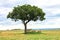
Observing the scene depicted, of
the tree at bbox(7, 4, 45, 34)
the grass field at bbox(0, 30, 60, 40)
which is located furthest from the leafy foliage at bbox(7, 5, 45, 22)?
the grass field at bbox(0, 30, 60, 40)

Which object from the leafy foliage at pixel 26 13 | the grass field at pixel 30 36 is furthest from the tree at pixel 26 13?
the grass field at pixel 30 36

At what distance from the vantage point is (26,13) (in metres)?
77.8

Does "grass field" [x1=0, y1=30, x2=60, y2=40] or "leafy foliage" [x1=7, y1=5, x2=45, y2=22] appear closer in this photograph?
"grass field" [x1=0, y1=30, x2=60, y2=40]

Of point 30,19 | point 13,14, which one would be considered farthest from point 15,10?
point 30,19

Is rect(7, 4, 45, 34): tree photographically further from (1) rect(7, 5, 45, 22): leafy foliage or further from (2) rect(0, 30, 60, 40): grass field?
(2) rect(0, 30, 60, 40): grass field

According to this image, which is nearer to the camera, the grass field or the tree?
the grass field

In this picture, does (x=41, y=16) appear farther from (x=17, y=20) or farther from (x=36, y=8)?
(x=17, y=20)

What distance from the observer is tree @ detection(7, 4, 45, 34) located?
256 ft

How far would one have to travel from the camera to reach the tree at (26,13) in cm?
7794

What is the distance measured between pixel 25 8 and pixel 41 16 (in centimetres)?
720

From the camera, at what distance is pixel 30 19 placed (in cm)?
7994

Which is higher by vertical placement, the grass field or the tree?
the tree

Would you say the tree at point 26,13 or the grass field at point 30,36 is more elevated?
the tree at point 26,13

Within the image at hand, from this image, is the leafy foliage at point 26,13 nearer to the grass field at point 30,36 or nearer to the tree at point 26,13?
the tree at point 26,13
